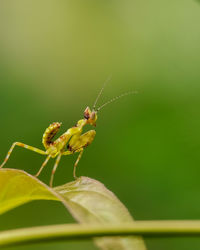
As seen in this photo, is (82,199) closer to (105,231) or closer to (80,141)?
(105,231)

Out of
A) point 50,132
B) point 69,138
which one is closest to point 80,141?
point 69,138

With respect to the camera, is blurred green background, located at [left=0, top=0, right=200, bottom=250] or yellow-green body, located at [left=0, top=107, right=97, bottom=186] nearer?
yellow-green body, located at [left=0, top=107, right=97, bottom=186]

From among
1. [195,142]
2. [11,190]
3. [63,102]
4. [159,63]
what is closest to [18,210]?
[63,102]

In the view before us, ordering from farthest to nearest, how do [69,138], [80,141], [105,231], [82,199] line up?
1. [69,138]
2. [80,141]
3. [82,199]
4. [105,231]

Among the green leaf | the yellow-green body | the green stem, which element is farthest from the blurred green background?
the green stem

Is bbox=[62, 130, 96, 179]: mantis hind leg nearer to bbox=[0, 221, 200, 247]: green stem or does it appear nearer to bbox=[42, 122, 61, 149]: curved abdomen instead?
bbox=[42, 122, 61, 149]: curved abdomen

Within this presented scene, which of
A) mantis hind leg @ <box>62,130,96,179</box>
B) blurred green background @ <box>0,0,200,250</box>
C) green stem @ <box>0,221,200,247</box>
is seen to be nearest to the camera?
green stem @ <box>0,221,200,247</box>

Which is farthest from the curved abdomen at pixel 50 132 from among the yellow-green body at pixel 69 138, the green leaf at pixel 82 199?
the green leaf at pixel 82 199

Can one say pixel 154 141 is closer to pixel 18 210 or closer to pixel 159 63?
pixel 159 63

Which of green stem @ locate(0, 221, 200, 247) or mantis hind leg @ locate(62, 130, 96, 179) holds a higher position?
green stem @ locate(0, 221, 200, 247)
